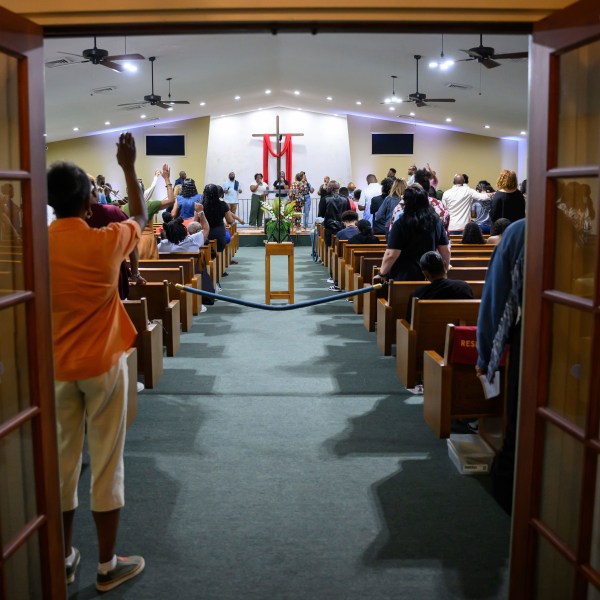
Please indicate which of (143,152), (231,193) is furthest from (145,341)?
(143,152)

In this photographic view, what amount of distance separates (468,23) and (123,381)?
1.57 metres

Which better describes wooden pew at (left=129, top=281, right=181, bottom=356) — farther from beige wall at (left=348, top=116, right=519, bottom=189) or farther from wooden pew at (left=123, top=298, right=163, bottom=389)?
beige wall at (left=348, top=116, right=519, bottom=189)

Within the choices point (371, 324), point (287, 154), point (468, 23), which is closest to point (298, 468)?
point (468, 23)

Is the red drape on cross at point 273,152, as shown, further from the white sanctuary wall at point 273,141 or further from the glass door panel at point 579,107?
the glass door panel at point 579,107

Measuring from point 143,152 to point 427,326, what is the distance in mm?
18435

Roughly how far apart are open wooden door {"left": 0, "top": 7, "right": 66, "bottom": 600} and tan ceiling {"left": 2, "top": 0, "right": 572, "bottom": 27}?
0.35 ft

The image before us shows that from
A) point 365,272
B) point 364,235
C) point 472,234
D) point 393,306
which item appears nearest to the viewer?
point 393,306

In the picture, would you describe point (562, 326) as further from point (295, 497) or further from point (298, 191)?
point (298, 191)

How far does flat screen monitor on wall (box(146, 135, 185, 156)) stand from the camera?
71.1 ft

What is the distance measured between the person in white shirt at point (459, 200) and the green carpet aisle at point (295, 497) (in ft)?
14.9

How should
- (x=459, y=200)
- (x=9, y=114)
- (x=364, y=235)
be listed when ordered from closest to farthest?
(x=9, y=114), (x=364, y=235), (x=459, y=200)

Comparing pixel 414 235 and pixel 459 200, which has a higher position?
pixel 459 200

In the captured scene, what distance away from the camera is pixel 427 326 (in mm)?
4605

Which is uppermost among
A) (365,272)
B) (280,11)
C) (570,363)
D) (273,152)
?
(273,152)
